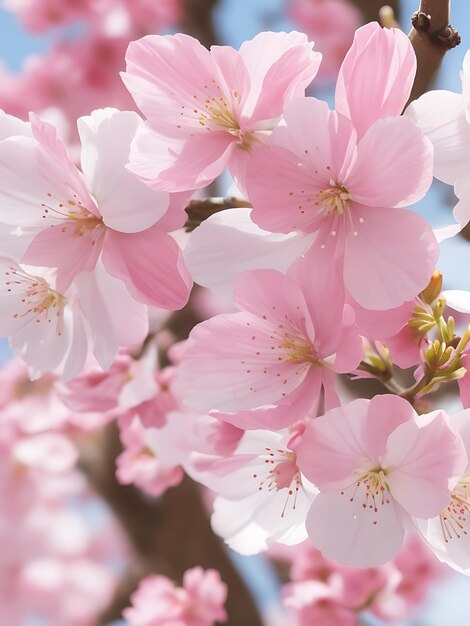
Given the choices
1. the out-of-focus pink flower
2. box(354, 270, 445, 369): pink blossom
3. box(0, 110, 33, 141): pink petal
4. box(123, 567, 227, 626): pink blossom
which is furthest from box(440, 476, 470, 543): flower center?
the out-of-focus pink flower

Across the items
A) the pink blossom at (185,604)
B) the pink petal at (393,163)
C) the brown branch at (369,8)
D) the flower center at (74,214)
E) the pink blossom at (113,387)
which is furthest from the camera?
the brown branch at (369,8)

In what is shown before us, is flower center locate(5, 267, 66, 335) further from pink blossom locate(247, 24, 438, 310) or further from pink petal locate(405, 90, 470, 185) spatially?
pink petal locate(405, 90, 470, 185)

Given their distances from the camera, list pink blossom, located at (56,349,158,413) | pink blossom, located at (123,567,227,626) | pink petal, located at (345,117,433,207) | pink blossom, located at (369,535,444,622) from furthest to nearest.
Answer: pink blossom, located at (369,535,444,622) → pink blossom, located at (123,567,227,626) → pink blossom, located at (56,349,158,413) → pink petal, located at (345,117,433,207)

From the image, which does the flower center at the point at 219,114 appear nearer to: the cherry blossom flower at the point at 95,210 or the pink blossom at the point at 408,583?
the cherry blossom flower at the point at 95,210

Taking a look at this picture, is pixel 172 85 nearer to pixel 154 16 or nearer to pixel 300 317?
pixel 300 317

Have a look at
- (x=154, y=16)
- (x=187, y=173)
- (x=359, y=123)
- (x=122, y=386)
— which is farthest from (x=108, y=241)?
(x=154, y=16)

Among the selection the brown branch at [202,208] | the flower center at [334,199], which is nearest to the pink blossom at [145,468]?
the brown branch at [202,208]

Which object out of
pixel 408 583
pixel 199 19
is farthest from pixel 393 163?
pixel 199 19

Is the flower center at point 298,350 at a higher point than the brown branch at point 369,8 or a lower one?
higher
